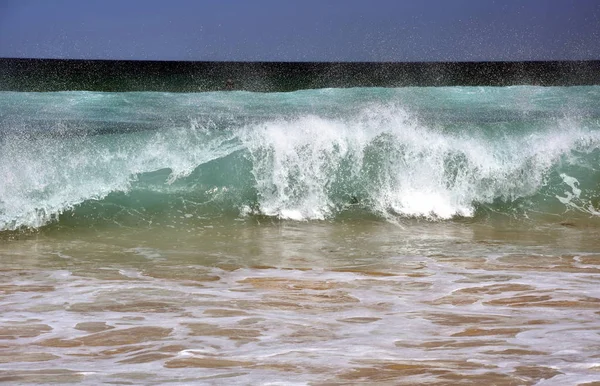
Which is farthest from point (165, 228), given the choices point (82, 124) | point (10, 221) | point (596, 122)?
point (82, 124)

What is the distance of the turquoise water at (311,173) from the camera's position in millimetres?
9477

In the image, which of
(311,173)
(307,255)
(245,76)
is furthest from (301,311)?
(245,76)

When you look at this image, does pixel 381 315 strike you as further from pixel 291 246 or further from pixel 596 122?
pixel 596 122

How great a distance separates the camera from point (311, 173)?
10.2 m

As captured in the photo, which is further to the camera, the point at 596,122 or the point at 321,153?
the point at 596,122

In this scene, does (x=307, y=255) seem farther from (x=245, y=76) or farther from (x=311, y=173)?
(x=245, y=76)

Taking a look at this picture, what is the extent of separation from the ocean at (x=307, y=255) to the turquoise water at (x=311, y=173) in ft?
0.09

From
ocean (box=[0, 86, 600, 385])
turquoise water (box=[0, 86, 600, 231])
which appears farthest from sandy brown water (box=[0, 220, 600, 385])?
turquoise water (box=[0, 86, 600, 231])

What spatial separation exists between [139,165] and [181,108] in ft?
33.6

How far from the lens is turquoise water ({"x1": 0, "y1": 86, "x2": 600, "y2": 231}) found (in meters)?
9.48

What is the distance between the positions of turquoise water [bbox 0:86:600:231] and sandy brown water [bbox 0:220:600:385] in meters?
1.64

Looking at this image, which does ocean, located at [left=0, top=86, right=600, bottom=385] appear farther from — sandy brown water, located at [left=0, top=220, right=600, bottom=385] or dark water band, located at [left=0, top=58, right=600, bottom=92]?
dark water band, located at [left=0, top=58, right=600, bottom=92]

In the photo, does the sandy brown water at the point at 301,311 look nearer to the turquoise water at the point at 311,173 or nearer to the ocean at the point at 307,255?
the ocean at the point at 307,255

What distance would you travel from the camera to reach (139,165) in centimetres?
1034
